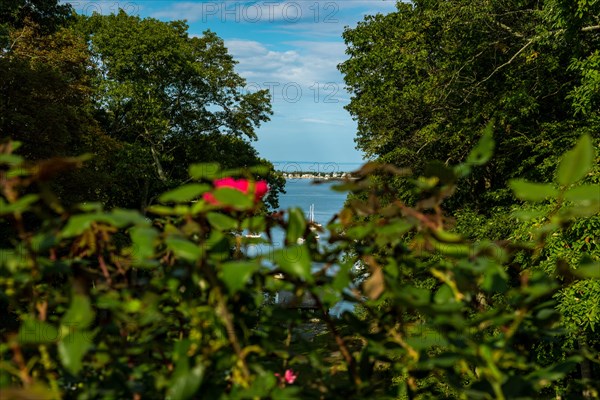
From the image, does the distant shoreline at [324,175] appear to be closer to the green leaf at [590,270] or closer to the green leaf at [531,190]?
the green leaf at [531,190]

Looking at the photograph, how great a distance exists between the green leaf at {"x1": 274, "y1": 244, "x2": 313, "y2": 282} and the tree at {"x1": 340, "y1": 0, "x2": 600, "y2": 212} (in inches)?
391

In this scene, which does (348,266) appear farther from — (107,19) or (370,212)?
(107,19)

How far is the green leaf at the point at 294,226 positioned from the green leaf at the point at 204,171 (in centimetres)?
22

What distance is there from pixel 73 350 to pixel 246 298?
1.14 feet

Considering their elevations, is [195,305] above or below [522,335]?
above

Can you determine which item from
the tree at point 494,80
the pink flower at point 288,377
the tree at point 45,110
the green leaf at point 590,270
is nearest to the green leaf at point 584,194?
the green leaf at point 590,270

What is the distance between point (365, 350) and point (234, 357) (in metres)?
0.31

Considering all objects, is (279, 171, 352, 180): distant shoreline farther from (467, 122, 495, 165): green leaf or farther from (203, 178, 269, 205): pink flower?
(467, 122, 495, 165): green leaf

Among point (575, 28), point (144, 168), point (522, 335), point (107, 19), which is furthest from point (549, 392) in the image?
point (107, 19)

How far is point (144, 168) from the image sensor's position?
2466 centimetres

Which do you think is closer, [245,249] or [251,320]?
[251,320]

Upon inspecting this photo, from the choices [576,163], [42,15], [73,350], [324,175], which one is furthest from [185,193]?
[42,15]

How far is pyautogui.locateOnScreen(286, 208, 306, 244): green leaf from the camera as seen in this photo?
1.07m

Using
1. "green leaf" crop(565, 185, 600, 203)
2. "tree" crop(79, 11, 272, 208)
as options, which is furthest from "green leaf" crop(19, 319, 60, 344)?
"tree" crop(79, 11, 272, 208)
